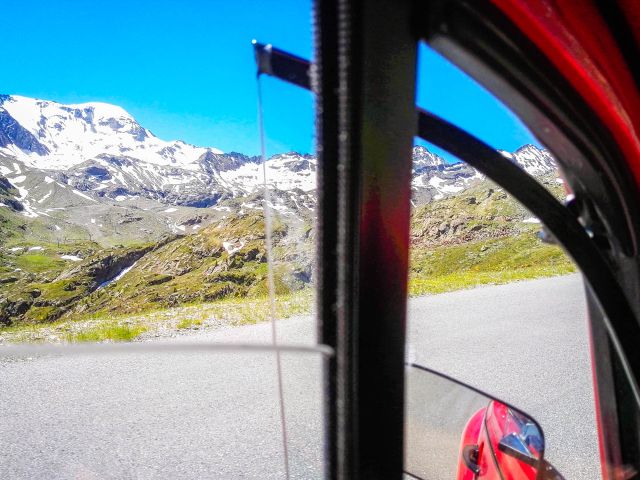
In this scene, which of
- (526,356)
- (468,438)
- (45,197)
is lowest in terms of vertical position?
(526,356)

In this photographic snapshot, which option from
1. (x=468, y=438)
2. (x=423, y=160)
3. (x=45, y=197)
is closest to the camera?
(x=423, y=160)

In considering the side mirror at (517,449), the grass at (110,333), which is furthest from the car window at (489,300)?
the grass at (110,333)

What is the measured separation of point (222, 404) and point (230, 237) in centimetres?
358

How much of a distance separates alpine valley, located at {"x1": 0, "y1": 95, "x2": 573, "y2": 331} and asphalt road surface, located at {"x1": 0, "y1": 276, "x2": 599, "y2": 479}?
53 centimetres

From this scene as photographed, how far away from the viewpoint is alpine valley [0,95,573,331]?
731 mm

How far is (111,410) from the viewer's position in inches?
159

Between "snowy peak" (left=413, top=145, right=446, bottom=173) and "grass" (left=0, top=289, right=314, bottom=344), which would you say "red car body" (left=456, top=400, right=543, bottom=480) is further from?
"grass" (left=0, top=289, right=314, bottom=344)

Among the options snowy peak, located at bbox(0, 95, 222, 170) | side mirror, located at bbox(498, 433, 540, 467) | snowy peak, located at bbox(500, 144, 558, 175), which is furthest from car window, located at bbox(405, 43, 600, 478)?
snowy peak, located at bbox(0, 95, 222, 170)

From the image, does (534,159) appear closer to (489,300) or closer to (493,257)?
(493,257)

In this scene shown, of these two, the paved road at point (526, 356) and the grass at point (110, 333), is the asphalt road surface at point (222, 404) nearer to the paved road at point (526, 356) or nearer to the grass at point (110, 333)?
the paved road at point (526, 356)

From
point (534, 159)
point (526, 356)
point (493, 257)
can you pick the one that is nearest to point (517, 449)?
point (493, 257)

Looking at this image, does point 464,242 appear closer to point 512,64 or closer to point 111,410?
point 512,64

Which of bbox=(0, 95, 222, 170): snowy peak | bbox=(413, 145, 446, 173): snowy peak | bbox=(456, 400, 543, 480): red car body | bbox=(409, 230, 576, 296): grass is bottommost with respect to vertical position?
bbox=(456, 400, 543, 480): red car body

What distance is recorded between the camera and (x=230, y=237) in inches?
59.4
